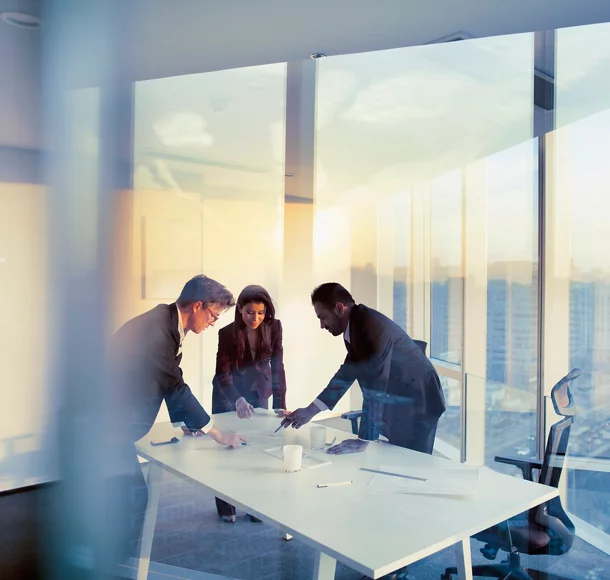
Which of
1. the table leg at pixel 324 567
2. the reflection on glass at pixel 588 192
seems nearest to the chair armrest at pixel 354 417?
the table leg at pixel 324 567

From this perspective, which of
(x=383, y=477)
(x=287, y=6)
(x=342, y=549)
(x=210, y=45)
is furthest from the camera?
(x=210, y=45)

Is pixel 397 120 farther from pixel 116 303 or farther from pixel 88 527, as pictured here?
pixel 88 527

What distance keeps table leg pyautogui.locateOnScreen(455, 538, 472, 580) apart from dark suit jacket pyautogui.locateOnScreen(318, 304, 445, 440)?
322 millimetres

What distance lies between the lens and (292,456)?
1.49 metres

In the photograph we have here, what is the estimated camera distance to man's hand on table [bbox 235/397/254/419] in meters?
1.53

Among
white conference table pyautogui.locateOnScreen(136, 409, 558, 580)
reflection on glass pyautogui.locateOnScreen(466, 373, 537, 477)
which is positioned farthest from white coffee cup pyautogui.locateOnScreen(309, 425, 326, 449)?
reflection on glass pyautogui.locateOnScreen(466, 373, 537, 477)

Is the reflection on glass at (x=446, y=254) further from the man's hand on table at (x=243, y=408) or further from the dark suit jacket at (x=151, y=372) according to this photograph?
the dark suit jacket at (x=151, y=372)

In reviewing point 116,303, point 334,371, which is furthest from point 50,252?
point 334,371

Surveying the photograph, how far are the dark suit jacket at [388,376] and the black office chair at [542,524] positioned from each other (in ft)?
0.90

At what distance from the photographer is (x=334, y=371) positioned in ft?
4.90

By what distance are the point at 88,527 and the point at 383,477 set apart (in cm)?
92

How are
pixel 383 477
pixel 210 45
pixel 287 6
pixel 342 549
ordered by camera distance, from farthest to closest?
pixel 210 45
pixel 287 6
pixel 383 477
pixel 342 549

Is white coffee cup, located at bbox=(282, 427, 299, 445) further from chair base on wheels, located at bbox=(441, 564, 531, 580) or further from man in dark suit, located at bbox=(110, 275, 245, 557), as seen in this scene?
chair base on wheels, located at bbox=(441, 564, 531, 580)

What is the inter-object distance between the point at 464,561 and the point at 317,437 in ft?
1.67
